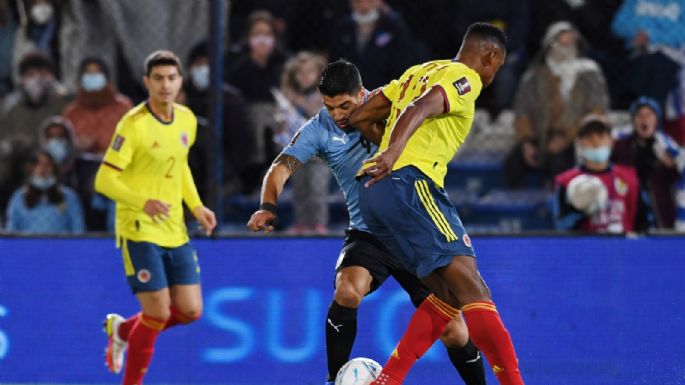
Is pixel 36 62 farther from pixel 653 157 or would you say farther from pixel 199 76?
pixel 653 157

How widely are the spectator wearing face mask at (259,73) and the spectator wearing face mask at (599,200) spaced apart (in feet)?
7.52

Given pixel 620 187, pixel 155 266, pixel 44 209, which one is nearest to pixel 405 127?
pixel 155 266

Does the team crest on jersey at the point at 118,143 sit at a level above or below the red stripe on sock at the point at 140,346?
above

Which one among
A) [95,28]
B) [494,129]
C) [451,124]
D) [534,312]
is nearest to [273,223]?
[451,124]

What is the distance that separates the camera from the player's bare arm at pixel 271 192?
5961mm

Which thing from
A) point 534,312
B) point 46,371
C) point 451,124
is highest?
point 451,124

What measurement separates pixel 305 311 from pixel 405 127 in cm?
300

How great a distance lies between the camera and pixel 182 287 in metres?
7.68

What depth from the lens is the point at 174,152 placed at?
25.4ft

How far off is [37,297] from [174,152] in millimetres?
1544

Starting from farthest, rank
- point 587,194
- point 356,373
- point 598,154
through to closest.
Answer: point 598,154
point 587,194
point 356,373

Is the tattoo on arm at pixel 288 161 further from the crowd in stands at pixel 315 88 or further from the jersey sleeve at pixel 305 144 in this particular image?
the crowd in stands at pixel 315 88

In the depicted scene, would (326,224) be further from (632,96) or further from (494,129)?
(632,96)

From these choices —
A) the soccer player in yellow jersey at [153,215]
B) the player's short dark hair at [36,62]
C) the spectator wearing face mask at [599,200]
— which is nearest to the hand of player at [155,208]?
the soccer player in yellow jersey at [153,215]
